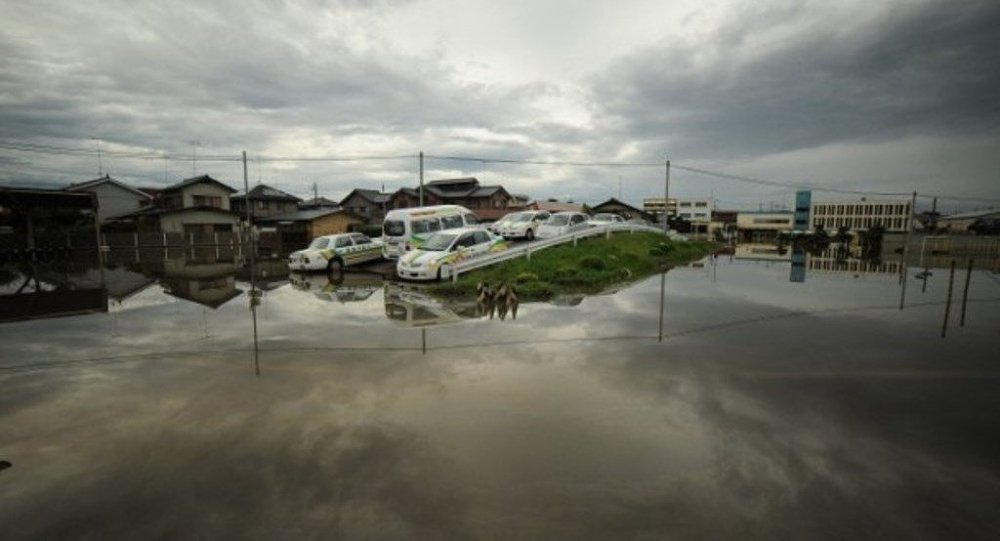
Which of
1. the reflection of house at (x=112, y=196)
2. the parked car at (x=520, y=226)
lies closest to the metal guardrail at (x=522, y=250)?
the parked car at (x=520, y=226)

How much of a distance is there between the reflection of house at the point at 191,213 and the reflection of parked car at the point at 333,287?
2494 centimetres

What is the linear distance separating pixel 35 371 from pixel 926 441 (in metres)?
13.2

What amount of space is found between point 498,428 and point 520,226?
2016cm

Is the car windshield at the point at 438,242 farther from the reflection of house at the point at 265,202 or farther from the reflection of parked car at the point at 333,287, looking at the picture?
the reflection of house at the point at 265,202

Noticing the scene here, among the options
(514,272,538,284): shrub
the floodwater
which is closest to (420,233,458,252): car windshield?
(514,272,538,284): shrub

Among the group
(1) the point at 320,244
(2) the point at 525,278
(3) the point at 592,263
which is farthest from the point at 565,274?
(1) the point at 320,244

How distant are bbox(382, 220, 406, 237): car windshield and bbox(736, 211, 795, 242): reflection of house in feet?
243

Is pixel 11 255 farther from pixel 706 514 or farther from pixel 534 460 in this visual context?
pixel 706 514

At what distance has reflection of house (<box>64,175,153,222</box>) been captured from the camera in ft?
149

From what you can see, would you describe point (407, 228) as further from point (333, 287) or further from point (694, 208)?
point (694, 208)

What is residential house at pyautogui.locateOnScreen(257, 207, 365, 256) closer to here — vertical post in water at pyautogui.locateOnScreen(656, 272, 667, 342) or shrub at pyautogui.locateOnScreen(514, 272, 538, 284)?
shrub at pyautogui.locateOnScreen(514, 272, 538, 284)

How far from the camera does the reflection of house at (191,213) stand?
120 ft

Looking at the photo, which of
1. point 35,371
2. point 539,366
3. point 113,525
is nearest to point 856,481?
point 539,366

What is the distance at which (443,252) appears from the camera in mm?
16531
